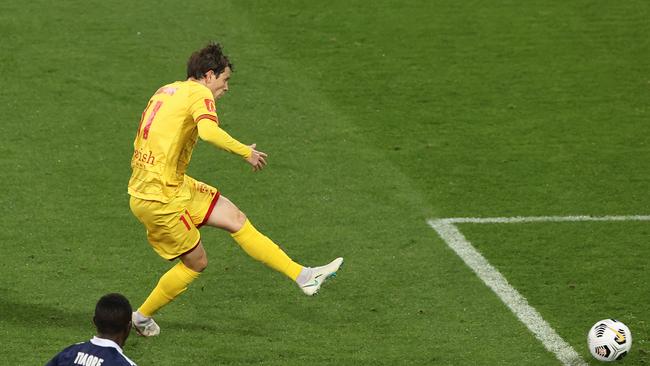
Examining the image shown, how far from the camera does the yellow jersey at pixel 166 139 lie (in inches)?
348

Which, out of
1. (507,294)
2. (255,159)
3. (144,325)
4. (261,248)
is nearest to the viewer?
(255,159)

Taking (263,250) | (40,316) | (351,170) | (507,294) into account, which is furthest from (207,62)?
(351,170)

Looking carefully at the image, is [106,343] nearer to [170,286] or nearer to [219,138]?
[219,138]

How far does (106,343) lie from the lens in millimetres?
6402

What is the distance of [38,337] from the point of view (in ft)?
29.9

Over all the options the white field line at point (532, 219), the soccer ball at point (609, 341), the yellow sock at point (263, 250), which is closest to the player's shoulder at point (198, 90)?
the yellow sock at point (263, 250)

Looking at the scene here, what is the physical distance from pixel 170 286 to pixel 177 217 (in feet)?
1.65

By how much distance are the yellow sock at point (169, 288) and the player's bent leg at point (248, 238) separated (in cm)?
38

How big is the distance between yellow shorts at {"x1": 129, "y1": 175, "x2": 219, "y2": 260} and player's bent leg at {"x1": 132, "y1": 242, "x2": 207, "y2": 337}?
0.27 feet

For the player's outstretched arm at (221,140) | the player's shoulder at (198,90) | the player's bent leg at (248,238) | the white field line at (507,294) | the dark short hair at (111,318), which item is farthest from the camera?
the player's bent leg at (248,238)

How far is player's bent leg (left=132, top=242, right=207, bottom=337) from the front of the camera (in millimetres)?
9125

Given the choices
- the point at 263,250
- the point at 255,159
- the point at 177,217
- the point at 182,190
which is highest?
the point at 255,159

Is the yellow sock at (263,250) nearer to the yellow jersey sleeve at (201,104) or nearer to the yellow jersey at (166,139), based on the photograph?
the yellow jersey at (166,139)

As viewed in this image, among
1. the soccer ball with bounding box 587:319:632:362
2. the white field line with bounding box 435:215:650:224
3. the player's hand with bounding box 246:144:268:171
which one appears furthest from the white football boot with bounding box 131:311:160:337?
the white field line with bounding box 435:215:650:224
